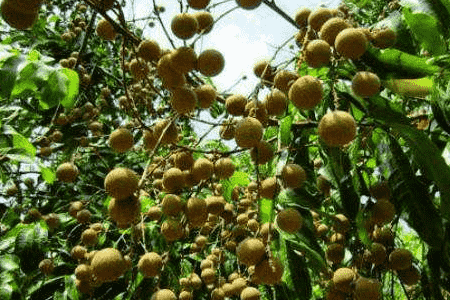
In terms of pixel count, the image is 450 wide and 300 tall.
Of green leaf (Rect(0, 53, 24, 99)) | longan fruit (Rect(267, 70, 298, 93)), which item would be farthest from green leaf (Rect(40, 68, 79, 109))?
longan fruit (Rect(267, 70, 298, 93))

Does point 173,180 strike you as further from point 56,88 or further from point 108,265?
point 56,88

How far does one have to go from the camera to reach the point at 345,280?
1152 millimetres

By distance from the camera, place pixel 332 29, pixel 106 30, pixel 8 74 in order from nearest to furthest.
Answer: pixel 332 29 < pixel 106 30 < pixel 8 74

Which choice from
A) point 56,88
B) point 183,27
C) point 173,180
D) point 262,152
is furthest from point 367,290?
point 56,88

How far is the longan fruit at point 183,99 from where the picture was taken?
979mm

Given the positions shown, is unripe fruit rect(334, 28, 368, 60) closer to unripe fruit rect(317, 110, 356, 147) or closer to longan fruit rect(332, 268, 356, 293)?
unripe fruit rect(317, 110, 356, 147)

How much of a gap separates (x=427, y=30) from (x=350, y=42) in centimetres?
35

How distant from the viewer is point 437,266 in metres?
1.31

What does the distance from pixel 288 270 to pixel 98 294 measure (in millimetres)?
1517

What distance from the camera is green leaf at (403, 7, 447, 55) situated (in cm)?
114

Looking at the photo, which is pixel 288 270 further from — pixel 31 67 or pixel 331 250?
pixel 31 67

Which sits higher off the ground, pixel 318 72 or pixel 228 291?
pixel 318 72

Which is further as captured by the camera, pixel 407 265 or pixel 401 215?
pixel 401 215

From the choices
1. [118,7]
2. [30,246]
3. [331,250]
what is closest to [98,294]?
[30,246]
